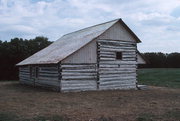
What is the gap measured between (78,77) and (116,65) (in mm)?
3898

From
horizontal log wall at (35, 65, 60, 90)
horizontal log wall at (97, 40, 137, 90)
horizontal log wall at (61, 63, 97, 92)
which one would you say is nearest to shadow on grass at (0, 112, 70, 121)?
horizontal log wall at (61, 63, 97, 92)

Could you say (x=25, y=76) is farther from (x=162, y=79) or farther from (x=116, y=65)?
(x=162, y=79)

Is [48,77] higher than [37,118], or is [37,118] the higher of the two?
[48,77]

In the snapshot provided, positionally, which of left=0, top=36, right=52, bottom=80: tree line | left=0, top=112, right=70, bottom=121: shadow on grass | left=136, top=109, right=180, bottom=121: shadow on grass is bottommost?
left=136, top=109, right=180, bottom=121: shadow on grass

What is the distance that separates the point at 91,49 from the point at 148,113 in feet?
35.2

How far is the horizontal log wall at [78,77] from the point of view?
19.7m

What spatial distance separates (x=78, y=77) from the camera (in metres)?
20.2

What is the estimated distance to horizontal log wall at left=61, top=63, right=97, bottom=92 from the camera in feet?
64.5

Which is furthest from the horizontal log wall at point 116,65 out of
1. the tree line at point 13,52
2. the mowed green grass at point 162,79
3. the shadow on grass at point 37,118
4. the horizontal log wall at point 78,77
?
the tree line at point 13,52

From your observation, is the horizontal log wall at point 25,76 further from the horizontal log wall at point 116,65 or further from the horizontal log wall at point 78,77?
the horizontal log wall at point 116,65

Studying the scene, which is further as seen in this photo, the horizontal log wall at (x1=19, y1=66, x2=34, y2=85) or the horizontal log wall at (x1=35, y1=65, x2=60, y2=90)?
the horizontal log wall at (x1=19, y1=66, x2=34, y2=85)

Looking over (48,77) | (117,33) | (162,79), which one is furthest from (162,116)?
(162,79)

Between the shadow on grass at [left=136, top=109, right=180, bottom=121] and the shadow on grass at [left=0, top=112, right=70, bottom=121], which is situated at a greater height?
the shadow on grass at [left=0, top=112, right=70, bottom=121]

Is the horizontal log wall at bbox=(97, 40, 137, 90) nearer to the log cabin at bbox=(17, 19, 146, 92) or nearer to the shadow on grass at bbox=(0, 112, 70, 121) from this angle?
the log cabin at bbox=(17, 19, 146, 92)
